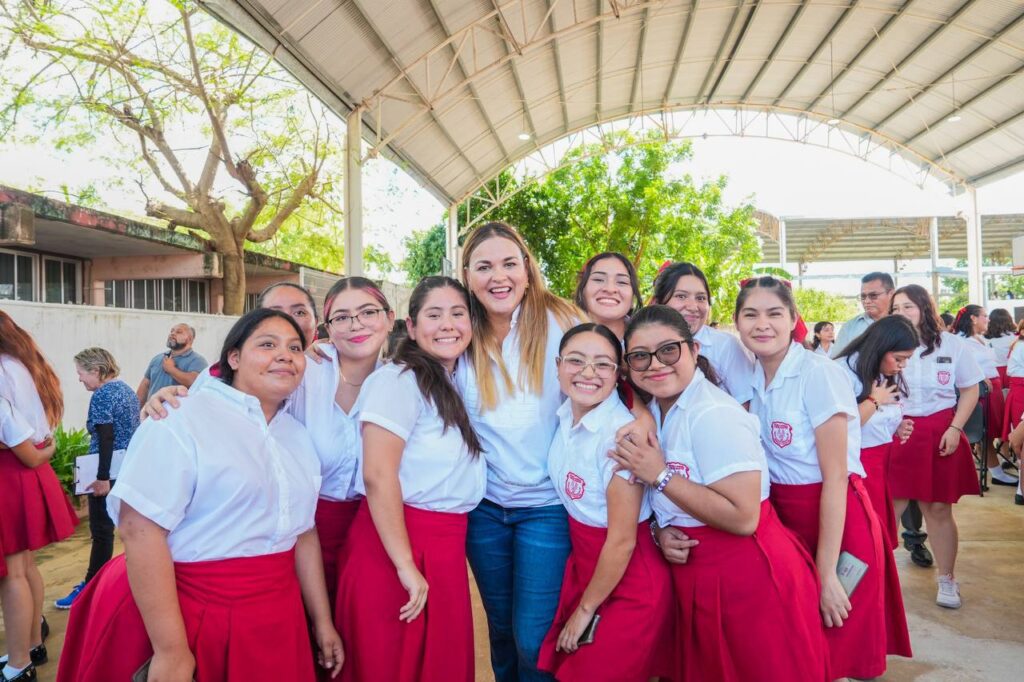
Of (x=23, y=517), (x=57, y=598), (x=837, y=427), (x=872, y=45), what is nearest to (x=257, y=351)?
(x=837, y=427)

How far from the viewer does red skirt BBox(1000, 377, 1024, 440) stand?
5.72 meters

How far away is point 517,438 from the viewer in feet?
7.24

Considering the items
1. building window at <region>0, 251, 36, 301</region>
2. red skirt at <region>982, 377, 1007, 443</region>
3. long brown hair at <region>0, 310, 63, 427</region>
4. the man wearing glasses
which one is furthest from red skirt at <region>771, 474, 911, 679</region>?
building window at <region>0, 251, 36, 301</region>

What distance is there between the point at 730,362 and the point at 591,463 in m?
0.98

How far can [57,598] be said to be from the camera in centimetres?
421

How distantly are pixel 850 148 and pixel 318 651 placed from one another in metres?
18.6

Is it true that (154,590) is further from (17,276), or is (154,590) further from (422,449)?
(17,276)

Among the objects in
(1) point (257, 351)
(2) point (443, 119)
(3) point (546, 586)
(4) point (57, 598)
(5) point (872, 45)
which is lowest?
(4) point (57, 598)

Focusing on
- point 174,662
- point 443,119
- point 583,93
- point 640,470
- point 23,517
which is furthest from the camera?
point 583,93

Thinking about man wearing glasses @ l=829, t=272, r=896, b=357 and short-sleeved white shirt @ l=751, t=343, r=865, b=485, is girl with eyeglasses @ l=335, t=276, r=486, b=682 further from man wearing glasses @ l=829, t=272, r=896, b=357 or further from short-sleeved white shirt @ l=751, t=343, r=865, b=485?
man wearing glasses @ l=829, t=272, r=896, b=357

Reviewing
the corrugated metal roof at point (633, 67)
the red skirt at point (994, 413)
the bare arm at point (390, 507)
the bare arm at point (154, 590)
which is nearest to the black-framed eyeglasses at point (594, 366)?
Result: the bare arm at point (390, 507)

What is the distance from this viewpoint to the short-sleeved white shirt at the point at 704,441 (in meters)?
1.90

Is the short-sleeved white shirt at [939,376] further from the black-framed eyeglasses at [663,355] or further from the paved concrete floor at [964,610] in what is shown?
the black-framed eyeglasses at [663,355]

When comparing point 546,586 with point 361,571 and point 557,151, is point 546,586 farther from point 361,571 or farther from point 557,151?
point 557,151
